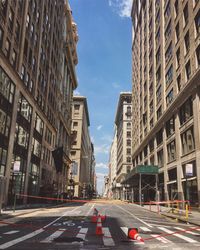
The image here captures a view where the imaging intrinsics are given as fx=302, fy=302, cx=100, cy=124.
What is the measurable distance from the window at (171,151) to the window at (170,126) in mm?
1591

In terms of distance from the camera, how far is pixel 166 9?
4825 centimetres

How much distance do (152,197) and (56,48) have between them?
1361 inches

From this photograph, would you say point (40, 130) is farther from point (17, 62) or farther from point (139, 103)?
point (139, 103)

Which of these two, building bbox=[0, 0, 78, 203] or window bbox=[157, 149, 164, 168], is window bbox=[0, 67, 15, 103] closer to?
building bbox=[0, 0, 78, 203]

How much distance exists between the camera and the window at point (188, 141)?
1332 inches

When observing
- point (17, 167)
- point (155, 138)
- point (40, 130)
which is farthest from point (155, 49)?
point (17, 167)

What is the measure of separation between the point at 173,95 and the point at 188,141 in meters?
9.46

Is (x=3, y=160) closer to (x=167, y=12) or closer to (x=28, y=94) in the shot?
(x=28, y=94)

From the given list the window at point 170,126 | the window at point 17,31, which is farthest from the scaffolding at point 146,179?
the window at point 17,31

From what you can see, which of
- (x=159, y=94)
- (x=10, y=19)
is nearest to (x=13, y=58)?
(x=10, y=19)

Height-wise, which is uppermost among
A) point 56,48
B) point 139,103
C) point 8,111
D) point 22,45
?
point 56,48

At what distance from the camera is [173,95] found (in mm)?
42156

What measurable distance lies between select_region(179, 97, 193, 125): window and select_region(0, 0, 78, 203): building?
19.3 metres

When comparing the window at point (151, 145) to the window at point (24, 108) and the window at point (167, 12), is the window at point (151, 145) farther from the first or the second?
the window at point (24, 108)
